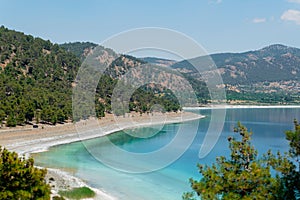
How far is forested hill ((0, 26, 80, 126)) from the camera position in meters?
53.7

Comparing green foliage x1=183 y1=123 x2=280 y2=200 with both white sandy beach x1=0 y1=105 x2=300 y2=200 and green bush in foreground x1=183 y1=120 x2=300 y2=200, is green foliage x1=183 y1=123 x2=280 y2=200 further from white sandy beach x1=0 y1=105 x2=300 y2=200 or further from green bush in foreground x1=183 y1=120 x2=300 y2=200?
white sandy beach x1=0 y1=105 x2=300 y2=200

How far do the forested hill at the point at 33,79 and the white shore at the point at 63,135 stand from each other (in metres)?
2.33

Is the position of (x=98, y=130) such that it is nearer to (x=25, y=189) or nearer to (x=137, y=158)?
(x=137, y=158)

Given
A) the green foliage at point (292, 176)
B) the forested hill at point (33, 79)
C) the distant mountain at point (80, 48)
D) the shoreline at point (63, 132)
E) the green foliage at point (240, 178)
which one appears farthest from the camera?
the distant mountain at point (80, 48)

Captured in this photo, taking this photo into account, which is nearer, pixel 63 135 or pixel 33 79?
pixel 63 135

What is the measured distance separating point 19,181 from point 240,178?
282 inches

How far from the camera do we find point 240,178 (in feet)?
36.2

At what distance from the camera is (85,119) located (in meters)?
65.6

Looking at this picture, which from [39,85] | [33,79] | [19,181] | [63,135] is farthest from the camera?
[33,79]

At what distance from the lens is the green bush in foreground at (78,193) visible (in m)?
25.5

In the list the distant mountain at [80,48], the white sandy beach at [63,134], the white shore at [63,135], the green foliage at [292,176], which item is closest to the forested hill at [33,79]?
the white sandy beach at [63,134]

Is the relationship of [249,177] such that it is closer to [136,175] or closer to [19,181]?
[19,181]

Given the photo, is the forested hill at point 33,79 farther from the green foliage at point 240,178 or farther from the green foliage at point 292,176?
the green foliage at point 292,176

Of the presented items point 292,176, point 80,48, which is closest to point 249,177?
point 292,176
